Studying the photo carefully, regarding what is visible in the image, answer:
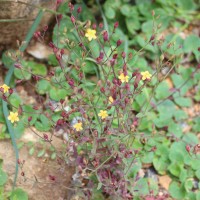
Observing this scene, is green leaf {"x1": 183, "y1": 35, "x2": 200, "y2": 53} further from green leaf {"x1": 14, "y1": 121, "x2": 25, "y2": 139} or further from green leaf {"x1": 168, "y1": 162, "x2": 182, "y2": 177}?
green leaf {"x1": 14, "y1": 121, "x2": 25, "y2": 139}

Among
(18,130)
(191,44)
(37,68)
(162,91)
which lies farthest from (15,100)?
(191,44)

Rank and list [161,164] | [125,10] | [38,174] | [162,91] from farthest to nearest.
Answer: [125,10]
[162,91]
[161,164]
[38,174]

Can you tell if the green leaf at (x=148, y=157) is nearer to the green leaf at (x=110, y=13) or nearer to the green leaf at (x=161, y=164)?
the green leaf at (x=161, y=164)

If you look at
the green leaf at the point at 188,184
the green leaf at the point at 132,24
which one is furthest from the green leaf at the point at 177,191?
the green leaf at the point at 132,24

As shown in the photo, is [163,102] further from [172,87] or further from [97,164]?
[97,164]

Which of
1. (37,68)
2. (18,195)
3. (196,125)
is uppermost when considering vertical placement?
(37,68)

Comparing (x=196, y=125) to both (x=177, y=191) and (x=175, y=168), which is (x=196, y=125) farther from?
(x=177, y=191)

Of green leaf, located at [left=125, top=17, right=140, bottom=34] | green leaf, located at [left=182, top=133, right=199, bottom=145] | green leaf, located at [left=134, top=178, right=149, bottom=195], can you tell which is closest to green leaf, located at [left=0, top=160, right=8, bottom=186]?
green leaf, located at [left=134, top=178, right=149, bottom=195]
